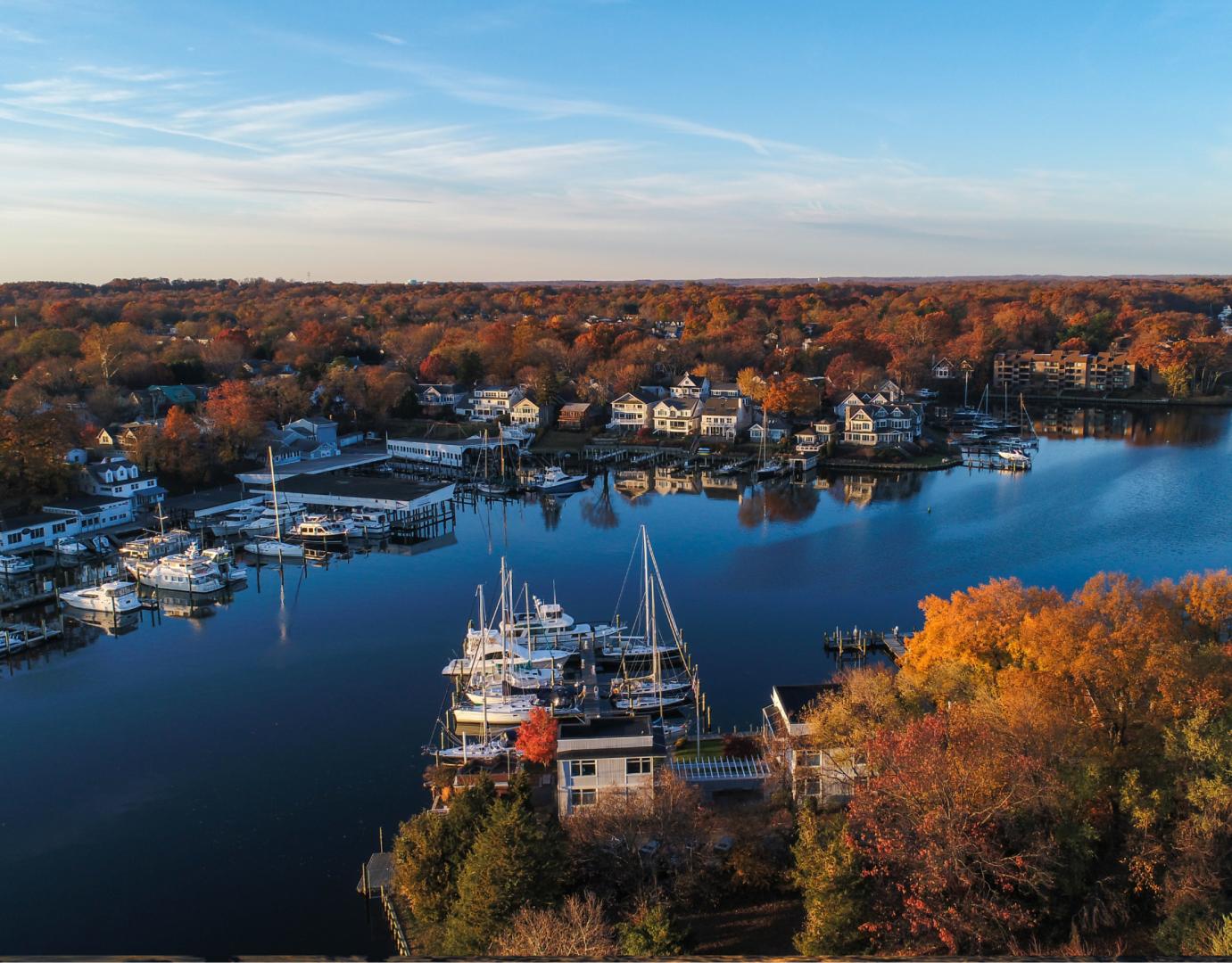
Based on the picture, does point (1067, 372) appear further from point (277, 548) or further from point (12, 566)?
point (12, 566)

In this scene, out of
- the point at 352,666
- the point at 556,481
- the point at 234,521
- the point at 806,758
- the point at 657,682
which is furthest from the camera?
the point at 556,481

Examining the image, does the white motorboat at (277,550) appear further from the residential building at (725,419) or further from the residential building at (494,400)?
the residential building at (725,419)

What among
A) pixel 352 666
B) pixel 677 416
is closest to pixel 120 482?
pixel 352 666

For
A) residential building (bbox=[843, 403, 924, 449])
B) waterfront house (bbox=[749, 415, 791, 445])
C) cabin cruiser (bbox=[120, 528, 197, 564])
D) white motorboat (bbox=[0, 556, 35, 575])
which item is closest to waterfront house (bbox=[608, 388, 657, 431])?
waterfront house (bbox=[749, 415, 791, 445])

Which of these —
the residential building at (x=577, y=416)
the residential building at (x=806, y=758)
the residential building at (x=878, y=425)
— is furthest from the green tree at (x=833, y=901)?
the residential building at (x=577, y=416)

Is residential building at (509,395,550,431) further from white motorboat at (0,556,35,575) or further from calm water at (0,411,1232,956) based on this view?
white motorboat at (0,556,35,575)

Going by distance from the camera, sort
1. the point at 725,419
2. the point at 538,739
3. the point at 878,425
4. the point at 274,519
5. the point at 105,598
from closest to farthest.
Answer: the point at 538,739
the point at 105,598
the point at 274,519
the point at 878,425
the point at 725,419
